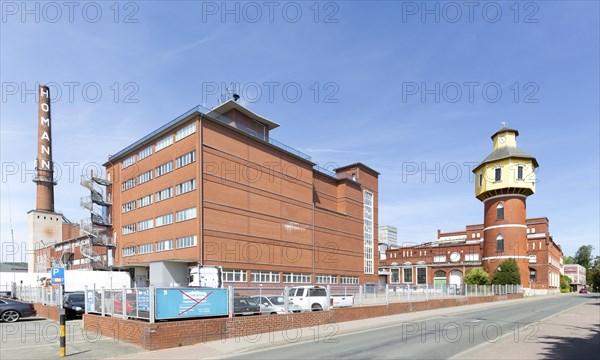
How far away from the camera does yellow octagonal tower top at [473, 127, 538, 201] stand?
6581cm

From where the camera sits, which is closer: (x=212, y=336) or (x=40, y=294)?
(x=212, y=336)

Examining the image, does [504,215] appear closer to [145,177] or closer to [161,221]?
A: [161,221]

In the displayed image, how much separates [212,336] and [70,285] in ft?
98.9

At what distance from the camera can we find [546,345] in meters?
15.0

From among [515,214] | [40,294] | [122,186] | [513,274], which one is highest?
[122,186]

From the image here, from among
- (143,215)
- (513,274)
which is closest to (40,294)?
(143,215)

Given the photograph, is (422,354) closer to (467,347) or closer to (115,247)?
(467,347)

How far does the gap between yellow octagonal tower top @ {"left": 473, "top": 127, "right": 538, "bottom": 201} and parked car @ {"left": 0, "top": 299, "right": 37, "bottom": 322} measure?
6184 cm

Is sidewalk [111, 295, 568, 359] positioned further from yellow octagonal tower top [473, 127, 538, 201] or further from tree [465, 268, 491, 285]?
yellow octagonal tower top [473, 127, 538, 201]

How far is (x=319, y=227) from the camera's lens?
201 ft

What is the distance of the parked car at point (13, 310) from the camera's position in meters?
22.9

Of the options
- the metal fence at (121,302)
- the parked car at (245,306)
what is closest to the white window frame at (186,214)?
the metal fence at (121,302)

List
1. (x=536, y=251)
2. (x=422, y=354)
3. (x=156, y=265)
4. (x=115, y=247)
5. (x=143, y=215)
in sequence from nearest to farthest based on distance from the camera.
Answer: (x=422, y=354) → (x=156, y=265) → (x=143, y=215) → (x=115, y=247) → (x=536, y=251)

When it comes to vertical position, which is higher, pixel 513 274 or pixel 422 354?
pixel 422 354
